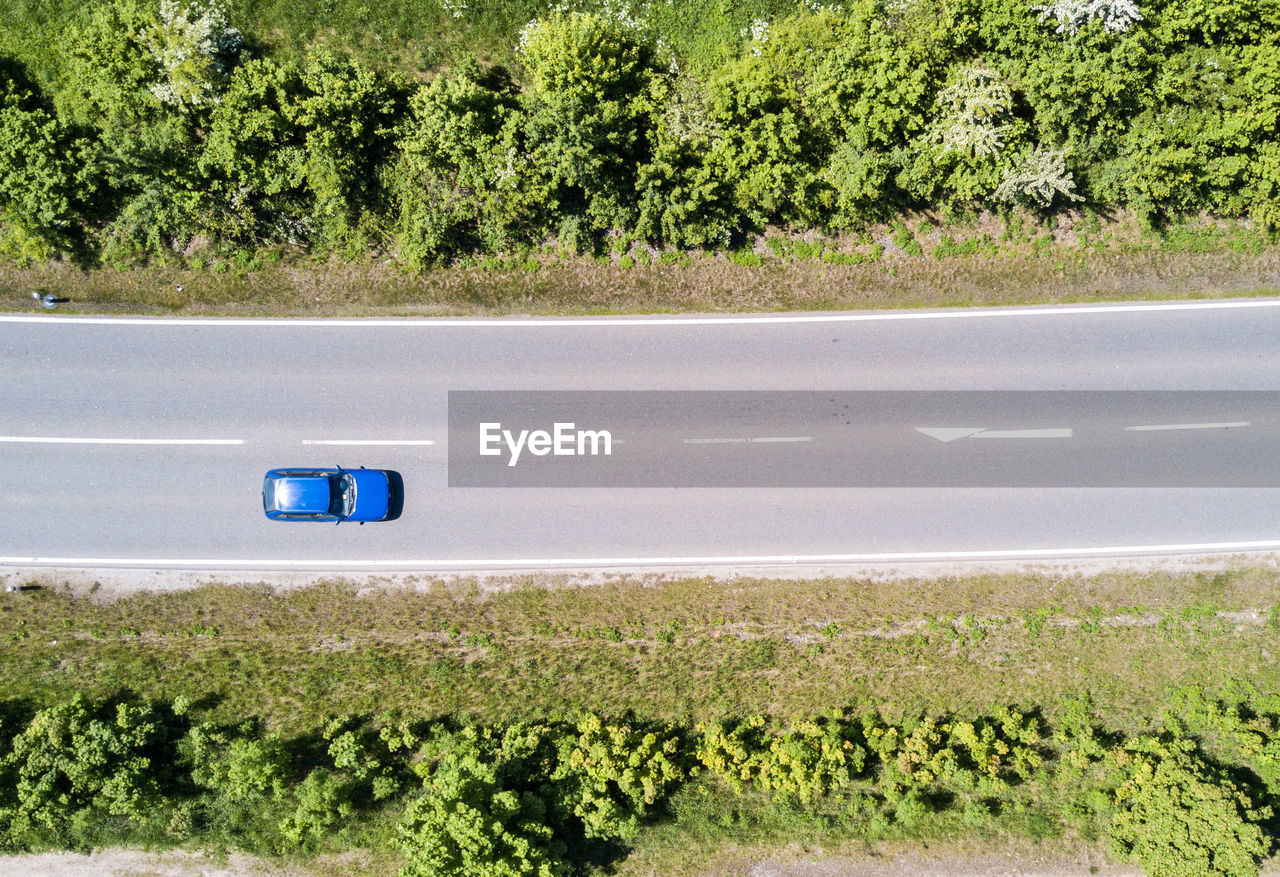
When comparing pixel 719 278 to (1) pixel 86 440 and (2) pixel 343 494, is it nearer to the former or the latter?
(2) pixel 343 494

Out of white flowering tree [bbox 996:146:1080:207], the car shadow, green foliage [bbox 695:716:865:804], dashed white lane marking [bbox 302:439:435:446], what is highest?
white flowering tree [bbox 996:146:1080:207]

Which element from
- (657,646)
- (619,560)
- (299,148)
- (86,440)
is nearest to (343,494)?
(86,440)

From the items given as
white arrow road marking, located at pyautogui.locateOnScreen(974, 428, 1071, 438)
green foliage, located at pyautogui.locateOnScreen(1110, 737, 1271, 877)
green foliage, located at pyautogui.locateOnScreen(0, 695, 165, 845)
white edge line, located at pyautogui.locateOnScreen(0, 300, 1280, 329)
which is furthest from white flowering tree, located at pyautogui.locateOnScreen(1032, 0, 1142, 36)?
green foliage, located at pyautogui.locateOnScreen(0, 695, 165, 845)

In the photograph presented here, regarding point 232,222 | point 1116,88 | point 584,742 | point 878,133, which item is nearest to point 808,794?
point 584,742

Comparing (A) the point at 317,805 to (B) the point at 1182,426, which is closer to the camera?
(A) the point at 317,805

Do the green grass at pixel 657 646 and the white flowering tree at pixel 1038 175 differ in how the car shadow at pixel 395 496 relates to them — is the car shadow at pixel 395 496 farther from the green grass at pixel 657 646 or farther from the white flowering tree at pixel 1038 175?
the white flowering tree at pixel 1038 175

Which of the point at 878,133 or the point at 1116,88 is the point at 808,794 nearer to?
the point at 878,133

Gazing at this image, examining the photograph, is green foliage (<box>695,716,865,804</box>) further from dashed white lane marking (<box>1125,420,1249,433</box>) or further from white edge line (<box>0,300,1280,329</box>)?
dashed white lane marking (<box>1125,420,1249,433</box>)
